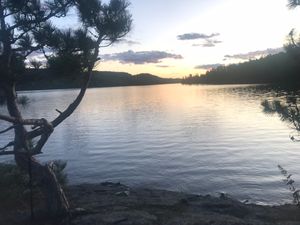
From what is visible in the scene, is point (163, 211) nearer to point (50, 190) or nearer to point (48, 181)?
point (50, 190)

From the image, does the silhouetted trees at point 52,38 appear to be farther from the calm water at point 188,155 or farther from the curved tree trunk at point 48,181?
the calm water at point 188,155

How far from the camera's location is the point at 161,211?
14.3 metres

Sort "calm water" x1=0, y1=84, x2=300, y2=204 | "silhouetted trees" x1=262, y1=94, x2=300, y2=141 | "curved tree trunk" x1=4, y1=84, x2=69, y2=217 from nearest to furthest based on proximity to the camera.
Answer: "silhouetted trees" x1=262, y1=94, x2=300, y2=141 < "curved tree trunk" x1=4, y1=84, x2=69, y2=217 < "calm water" x1=0, y1=84, x2=300, y2=204

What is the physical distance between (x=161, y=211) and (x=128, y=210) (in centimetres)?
116

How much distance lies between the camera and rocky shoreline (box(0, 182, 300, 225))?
502 inches

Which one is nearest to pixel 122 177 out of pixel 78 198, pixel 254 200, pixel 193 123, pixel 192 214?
pixel 254 200

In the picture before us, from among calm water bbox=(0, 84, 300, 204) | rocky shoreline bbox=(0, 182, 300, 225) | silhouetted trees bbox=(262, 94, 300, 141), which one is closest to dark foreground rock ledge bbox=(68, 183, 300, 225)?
rocky shoreline bbox=(0, 182, 300, 225)

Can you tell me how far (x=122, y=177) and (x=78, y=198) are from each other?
429 inches

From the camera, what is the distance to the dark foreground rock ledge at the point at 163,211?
→ 1278 cm

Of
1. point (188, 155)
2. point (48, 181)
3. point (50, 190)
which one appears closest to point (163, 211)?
point (50, 190)

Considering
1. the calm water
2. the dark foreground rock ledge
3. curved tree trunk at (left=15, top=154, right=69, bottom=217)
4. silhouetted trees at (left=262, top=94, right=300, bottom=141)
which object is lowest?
the calm water

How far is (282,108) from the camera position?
12.0 meters

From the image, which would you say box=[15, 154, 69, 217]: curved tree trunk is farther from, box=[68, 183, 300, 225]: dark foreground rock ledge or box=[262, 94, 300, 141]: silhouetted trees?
box=[262, 94, 300, 141]: silhouetted trees

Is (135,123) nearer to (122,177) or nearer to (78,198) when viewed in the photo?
(122,177)
